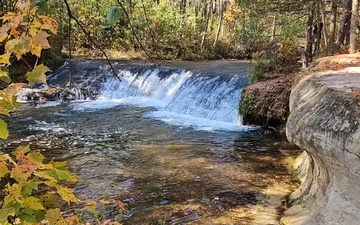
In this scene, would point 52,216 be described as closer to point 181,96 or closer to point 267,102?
point 267,102

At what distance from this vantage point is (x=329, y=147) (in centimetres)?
323

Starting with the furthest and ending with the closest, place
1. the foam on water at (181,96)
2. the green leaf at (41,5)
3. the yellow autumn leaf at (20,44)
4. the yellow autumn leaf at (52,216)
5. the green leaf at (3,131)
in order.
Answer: the foam on water at (181,96), the yellow autumn leaf at (52,216), the green leaf at (3,131), the yellow autumn leaf at (20,44), the green leaf at (41,5)

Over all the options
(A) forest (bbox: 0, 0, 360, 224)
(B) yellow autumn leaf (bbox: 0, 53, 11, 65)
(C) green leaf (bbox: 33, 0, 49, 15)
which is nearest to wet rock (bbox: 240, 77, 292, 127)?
(A) forest (bbox: 0, 0, 360, 224)

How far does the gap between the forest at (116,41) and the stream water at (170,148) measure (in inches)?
27.7

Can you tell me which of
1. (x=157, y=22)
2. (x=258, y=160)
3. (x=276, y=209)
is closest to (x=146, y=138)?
(x=258, y=160)

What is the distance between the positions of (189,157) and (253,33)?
8.23 metres

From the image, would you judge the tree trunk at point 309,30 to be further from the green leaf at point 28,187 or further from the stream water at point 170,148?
the green leaf at point 28,187

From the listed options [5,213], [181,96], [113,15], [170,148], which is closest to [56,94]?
[181,96]

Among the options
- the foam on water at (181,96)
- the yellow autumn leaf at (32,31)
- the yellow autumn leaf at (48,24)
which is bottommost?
the foam on water at (181,96)

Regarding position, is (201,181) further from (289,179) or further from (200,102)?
(200,102)

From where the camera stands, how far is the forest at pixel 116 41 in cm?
133

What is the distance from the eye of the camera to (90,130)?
9.25m

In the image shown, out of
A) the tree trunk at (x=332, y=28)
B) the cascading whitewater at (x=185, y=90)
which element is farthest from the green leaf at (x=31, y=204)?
the tree trunk at (x=332, y=28)

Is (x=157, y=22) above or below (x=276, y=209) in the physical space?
Result: above
